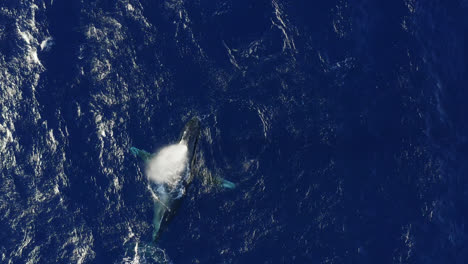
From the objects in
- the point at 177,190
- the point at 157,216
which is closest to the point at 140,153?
the point at 177,190

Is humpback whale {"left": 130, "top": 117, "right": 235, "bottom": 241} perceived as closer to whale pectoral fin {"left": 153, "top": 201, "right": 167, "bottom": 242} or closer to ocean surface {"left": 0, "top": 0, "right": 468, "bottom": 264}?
whale pectoral fin {"left": 153, "top": 201, "right": 167, "bottom": 242}

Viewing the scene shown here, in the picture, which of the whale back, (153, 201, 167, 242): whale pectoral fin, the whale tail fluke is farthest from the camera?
the whale tail fluke

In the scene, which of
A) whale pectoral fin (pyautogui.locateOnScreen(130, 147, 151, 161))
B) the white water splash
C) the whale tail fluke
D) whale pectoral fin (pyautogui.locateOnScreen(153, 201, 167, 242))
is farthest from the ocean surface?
the white water splash

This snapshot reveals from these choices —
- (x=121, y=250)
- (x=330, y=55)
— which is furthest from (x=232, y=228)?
(x=330, y=55)

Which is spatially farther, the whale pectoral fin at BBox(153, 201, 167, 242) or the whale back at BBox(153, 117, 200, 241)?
the whale back at BBox(153, 117, 200, 241)

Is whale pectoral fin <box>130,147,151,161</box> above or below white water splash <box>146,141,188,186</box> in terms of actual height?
above

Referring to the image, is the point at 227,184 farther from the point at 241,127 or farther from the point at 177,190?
the point at 241,127

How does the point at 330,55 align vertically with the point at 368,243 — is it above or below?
above

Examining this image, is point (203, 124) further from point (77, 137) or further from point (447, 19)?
point (447, 19)
